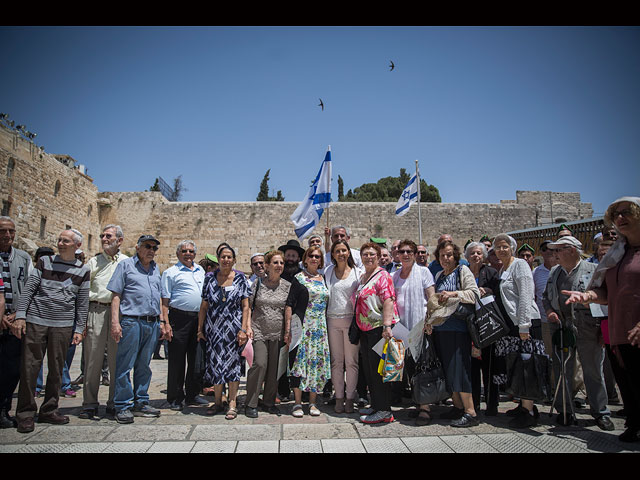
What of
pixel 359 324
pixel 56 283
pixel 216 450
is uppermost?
pixel 56 283

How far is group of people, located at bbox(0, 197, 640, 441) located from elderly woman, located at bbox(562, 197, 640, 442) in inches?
1.0

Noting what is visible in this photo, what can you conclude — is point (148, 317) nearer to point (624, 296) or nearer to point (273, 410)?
point (273, 410)

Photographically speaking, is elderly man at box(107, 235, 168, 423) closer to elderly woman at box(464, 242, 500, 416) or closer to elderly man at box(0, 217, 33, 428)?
elderly man at box(0, 217, 33, 428)

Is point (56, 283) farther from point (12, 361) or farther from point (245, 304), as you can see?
point (245, 304)

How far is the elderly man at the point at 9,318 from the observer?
12.0ft

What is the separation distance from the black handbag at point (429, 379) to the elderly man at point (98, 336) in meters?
3.23

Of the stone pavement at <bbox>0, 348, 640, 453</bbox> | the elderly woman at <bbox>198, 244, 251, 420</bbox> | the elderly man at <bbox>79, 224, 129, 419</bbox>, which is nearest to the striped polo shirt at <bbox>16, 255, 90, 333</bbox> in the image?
the elderly man at <bbox>79, 224, 129, 419</bbox>

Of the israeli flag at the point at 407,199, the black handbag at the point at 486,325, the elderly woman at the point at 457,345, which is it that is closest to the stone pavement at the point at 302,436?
the elderly woman at the point at 457,345

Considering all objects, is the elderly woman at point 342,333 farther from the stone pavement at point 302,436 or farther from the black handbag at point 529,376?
the black handbag at point 529,376

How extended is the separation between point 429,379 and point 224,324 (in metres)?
2.24

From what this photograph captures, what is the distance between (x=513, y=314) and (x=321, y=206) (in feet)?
13.4

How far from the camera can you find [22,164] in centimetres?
1417
